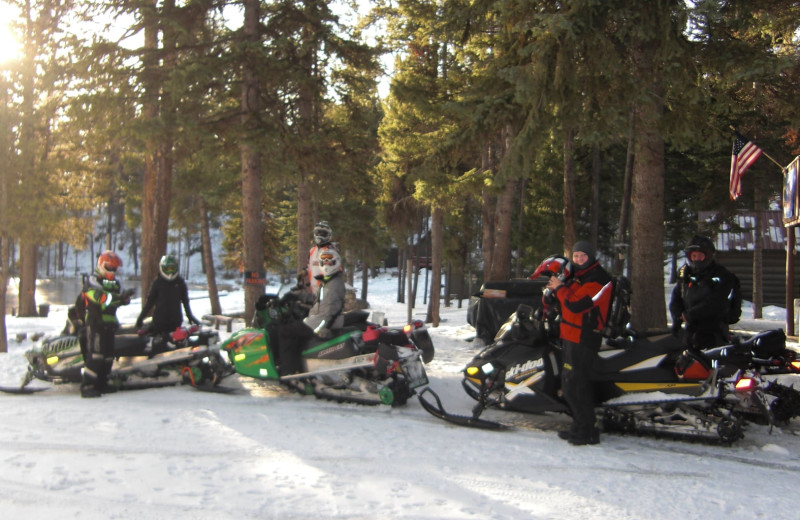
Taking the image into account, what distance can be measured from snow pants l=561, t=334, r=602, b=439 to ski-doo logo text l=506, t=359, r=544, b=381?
48cm

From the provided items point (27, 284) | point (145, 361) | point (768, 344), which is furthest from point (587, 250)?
point (27, 284)

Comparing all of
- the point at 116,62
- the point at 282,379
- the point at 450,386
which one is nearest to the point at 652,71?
the point at 450,386

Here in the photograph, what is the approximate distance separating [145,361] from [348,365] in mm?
2702

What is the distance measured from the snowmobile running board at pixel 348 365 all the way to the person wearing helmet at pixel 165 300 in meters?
1.89

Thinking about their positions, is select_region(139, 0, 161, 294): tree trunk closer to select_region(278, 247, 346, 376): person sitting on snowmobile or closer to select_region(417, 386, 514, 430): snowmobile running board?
select_region(278, 247, 346, 376): person sitting on snowmobile

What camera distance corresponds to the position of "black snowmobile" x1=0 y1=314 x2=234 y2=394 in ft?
25.4

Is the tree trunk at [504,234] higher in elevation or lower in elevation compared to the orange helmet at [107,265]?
higher

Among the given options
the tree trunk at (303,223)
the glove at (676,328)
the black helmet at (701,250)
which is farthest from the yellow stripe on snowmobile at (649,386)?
the tree trunk at (303,223)

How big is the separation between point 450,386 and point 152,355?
12.3 feet

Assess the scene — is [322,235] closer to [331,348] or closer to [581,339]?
[331,348]

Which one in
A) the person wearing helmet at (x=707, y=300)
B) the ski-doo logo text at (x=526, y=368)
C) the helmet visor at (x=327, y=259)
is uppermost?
the helmet visor at (x=327, y=259)

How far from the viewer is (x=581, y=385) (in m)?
5.65

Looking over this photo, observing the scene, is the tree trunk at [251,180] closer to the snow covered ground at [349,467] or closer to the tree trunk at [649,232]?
the snow covered ground at [349,467]

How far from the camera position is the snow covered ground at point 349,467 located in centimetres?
398
